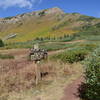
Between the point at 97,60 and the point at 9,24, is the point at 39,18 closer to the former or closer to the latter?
the point at 9,24

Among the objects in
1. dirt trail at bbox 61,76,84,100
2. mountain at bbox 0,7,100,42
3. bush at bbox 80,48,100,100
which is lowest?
dirt trail at bbox 61,76,84,100

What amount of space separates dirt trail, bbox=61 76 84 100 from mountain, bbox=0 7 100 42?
75241mm

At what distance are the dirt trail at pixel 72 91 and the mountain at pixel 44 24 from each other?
7524 centimetres

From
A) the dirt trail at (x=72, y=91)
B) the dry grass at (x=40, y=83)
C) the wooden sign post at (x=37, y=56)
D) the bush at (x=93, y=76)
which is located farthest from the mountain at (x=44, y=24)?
the bush at (x=93, y=76)

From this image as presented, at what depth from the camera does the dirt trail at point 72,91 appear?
33.0 feet

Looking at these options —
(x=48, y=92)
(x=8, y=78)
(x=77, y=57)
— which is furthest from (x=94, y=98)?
(x=77, y=57)

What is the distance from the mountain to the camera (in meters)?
96.2

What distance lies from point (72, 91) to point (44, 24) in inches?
4393

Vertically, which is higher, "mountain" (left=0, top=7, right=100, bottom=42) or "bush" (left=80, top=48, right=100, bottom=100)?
"mountain" (left=0, top=7, right=100, bottom=42)

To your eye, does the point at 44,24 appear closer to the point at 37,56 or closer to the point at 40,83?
the point at 37,56

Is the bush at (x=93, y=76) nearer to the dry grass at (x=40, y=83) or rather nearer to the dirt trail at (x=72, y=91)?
the dirt trail at (x=72, y=91)

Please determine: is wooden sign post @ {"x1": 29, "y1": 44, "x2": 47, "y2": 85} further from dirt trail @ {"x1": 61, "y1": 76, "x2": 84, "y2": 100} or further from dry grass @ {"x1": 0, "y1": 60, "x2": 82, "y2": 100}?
dirt trail @ {"x1": 61, "y1": 76, "x2": 84, "y2": 100}

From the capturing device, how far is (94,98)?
9344mm

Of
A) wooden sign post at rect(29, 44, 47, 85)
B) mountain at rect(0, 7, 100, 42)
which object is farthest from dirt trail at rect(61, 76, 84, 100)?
mountain at rect(0, 7, 100, 42)
